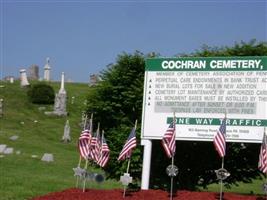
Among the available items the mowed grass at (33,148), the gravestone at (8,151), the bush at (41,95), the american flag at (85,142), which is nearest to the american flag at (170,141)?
the american flag at (85,142)

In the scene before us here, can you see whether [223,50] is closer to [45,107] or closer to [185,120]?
[185,120]

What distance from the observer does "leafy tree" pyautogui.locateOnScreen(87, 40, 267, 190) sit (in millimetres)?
16203

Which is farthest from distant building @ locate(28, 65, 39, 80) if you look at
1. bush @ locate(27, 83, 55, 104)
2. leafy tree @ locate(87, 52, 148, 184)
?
leafy tree @ locate(87, 52, 148, 184)

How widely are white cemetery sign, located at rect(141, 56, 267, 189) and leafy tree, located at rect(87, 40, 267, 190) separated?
73.2 inches

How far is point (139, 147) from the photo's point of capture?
52.9 feet

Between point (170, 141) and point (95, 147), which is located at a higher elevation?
point (170, 141)

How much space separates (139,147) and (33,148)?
18.6m

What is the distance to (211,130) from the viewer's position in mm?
13797

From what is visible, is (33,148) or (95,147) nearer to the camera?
(95,147)

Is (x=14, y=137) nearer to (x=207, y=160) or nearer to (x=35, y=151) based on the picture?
(x=35, y=151)

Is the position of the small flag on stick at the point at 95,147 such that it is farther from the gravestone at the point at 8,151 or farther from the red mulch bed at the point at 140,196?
the gravestone at the point at 8,151

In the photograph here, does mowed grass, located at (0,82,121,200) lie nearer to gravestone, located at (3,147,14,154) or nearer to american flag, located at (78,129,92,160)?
gravestone, located at (3,147,14,154)

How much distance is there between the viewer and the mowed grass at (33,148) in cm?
1846

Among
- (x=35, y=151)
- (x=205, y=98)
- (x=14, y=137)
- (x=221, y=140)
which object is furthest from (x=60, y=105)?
(x=221, y=140)
